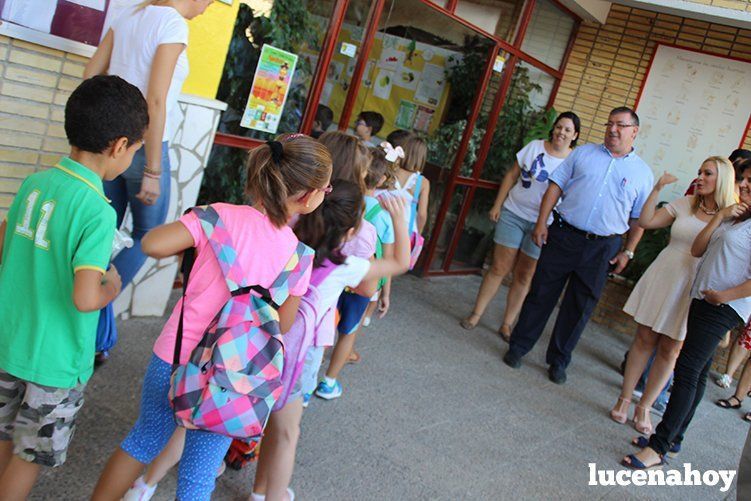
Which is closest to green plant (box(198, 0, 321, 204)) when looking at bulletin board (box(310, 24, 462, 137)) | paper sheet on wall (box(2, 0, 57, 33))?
bulletin board (box(310, 24, 462, 137))

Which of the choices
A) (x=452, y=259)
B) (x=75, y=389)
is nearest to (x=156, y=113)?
(x=75, y=389)

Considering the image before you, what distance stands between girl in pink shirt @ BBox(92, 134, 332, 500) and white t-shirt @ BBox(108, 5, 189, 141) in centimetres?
120

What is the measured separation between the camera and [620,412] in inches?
211

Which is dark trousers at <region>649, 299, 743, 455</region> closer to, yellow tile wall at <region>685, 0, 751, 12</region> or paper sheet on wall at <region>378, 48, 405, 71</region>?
paper sheet on wall at <region>378, 48, 405, 71</region>

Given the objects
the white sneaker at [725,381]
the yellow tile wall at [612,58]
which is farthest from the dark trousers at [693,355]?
the yellow tile wall at [612,58]

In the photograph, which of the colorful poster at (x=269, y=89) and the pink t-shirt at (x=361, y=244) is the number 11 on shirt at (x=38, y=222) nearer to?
the pink t-shirt at (x=361, y=244)

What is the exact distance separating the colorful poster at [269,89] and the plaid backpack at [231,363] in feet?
9.22

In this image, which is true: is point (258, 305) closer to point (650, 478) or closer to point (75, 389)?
point (75, 389)

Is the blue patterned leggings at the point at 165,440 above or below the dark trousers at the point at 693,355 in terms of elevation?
below

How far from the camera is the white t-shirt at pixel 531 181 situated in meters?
6.46

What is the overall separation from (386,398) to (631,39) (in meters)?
6.49

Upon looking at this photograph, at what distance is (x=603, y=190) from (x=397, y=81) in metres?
2.41

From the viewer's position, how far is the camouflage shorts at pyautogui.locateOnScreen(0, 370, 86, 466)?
83.7 inches

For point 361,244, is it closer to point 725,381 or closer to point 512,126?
point 725,381
